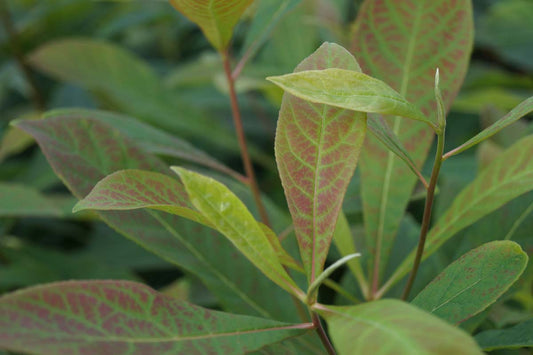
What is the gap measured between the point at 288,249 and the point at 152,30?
1415mm

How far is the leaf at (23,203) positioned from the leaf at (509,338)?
63 cm

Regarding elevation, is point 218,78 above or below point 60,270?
above

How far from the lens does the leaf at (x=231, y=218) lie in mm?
505

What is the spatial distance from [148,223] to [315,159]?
0.80 feet

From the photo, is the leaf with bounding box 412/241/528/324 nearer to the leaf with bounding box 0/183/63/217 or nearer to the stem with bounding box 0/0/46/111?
the leaf with bounding box 0/183/63/217

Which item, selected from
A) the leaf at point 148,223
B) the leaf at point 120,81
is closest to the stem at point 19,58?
the leaf at point 120,81

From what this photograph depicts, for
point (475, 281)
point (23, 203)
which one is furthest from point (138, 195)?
point (23, 203)

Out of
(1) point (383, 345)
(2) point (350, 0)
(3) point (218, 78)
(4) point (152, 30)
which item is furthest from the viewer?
(4) point (152, 30)

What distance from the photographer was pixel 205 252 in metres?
0.77

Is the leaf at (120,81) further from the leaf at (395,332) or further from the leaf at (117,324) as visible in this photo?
the leaf at (395,332)

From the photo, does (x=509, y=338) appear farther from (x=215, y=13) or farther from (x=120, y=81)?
(x=120, y=81)

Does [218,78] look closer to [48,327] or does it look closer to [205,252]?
[205,252]

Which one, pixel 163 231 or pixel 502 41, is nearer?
pixel 163 231

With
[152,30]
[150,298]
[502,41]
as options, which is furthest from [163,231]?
[152,30]
